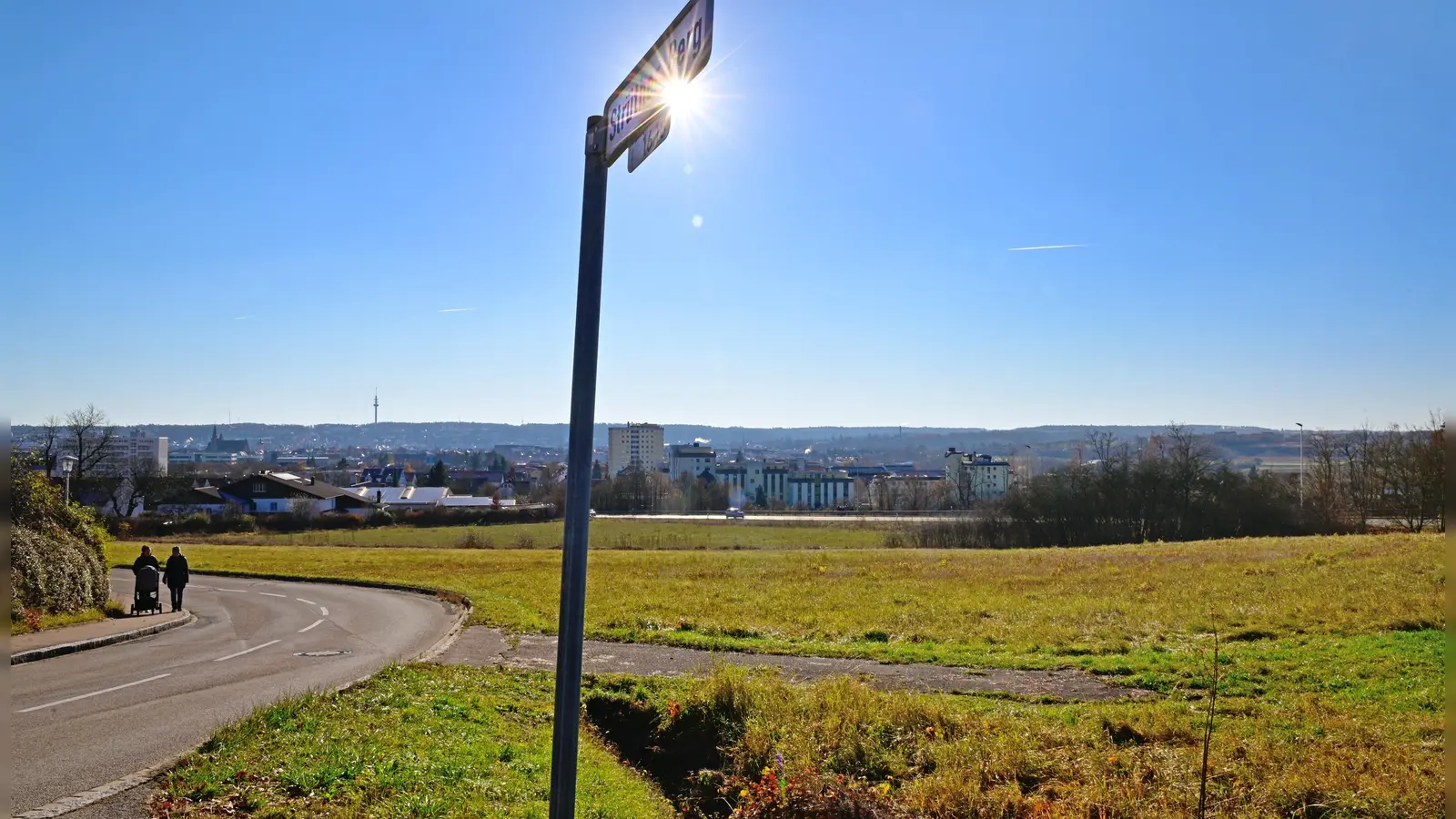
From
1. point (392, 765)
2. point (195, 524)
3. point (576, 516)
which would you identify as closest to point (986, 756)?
point (392, 765)

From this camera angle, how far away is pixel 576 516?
3.32 m

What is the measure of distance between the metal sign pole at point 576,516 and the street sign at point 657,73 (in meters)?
0.37

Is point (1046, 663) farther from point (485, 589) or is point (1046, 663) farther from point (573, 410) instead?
point (485, 589)

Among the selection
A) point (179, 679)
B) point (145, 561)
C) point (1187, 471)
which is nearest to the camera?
point (179, 679)

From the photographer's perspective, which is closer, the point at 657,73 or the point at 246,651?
the point at 657,73

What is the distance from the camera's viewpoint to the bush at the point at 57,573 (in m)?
17.5

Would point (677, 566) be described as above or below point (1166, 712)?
below

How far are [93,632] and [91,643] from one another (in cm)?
136

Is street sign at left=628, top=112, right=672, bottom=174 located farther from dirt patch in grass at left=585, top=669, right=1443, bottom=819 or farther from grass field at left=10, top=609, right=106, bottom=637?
grass field at left=10, top=609, right=106, bottom=637

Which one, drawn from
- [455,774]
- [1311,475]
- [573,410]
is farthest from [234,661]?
[1311,475]

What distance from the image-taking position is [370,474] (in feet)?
639

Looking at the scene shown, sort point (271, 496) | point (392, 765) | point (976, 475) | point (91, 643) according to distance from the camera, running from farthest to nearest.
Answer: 1. point (976, 475)
2. point (271, 496)
3. point (91, 643)
4. point (392, 765)

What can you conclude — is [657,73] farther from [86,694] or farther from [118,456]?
[118,456]

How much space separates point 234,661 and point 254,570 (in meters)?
25.0
